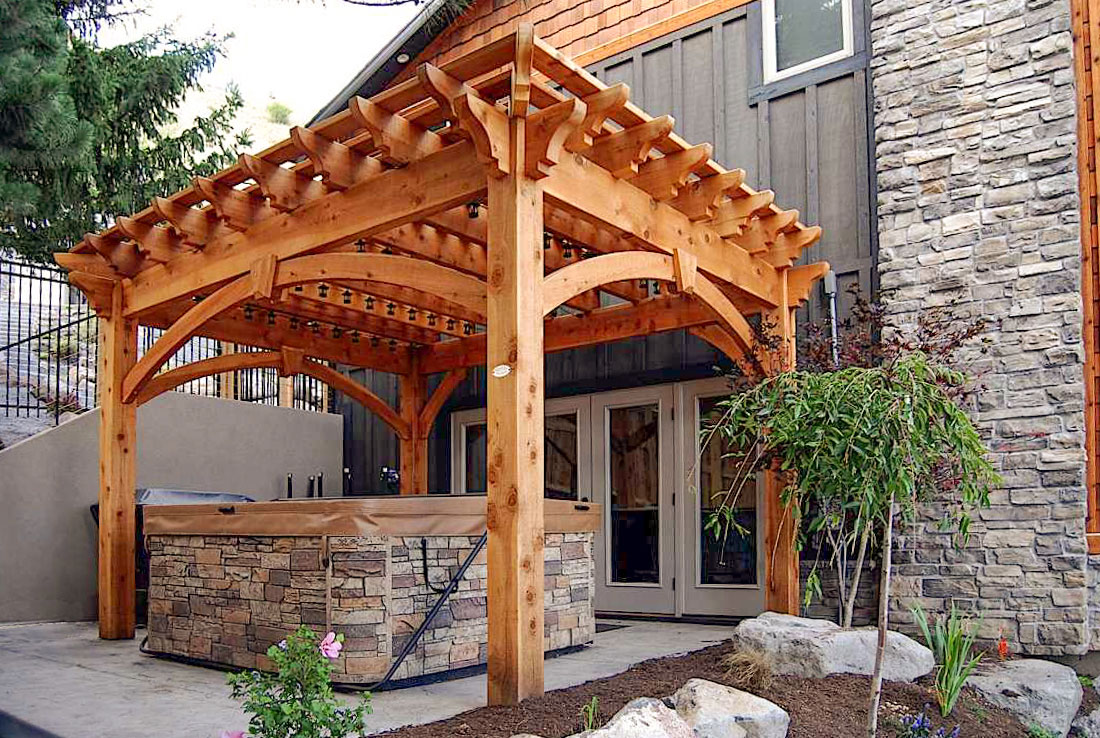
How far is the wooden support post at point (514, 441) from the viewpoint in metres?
4.50

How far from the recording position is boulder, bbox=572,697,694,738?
3.83m

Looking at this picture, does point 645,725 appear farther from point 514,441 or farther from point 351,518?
point 351,518

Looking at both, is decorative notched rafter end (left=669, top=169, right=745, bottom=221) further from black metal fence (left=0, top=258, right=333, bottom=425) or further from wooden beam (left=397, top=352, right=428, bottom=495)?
black metal fence (left=0, top=258, right=333, bottom=425)

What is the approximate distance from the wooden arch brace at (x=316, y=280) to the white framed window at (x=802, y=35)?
13.2 feet

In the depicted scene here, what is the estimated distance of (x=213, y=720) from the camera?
466 centimetres

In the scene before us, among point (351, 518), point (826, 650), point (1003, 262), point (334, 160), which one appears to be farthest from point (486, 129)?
point (1003, 262)

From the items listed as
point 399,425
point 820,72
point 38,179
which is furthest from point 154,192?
point 820,72

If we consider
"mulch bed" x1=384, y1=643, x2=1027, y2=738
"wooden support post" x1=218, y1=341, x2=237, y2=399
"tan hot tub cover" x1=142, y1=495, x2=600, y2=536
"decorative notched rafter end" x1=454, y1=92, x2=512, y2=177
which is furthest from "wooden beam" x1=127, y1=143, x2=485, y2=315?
"wooden support post" x1=218, y1=341, x2=237, y2=399

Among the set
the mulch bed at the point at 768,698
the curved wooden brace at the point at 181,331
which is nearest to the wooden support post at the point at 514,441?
the mulch bed at the point at 768,698

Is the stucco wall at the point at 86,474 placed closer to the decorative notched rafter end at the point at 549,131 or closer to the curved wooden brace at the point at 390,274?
the curved wooden brace at the point at 390,274

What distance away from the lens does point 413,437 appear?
987 centimetres

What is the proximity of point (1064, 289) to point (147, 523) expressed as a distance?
5996mm

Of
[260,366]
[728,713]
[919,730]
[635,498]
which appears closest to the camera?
[728,713]

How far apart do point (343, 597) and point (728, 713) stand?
6.89 feet
